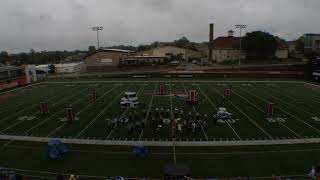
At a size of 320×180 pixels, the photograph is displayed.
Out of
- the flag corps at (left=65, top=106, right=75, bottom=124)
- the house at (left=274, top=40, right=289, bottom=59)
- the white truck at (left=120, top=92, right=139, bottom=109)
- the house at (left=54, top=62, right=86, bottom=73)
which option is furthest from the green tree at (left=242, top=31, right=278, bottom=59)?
the flag corps at (left=65, top=106, right=75, bottom=124)

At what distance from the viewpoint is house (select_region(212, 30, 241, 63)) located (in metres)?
94.4

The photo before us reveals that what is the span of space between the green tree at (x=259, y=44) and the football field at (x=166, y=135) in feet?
167

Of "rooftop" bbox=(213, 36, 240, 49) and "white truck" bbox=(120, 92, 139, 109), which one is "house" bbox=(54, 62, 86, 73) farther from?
"white truck" bbox=(120, 92, 139, 109)

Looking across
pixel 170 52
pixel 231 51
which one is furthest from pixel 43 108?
pixel 170 52

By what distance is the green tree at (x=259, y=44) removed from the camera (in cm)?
8831

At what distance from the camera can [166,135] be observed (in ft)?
80.5

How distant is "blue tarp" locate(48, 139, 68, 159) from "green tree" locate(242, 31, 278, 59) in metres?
78.0

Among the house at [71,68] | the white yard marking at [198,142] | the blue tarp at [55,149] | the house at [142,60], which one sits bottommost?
the white yard marking at [198,142]

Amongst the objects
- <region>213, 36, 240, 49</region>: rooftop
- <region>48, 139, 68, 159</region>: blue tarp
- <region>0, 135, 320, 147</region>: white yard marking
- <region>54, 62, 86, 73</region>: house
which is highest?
<region>213, 36, 240, 49</region>: rooftop

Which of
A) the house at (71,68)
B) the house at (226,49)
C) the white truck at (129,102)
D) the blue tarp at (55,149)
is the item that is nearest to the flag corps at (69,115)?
the white truck at (129,102)

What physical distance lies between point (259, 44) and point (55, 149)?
79.5m

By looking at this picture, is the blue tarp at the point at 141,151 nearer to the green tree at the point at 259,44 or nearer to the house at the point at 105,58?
the house at the point at 105,58

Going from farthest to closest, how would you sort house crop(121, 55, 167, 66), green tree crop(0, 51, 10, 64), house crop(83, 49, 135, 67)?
1. green tree crop(0, 51, 10, 64)
2. house crop(83, 49, 135, 67)
3. house crop(121, 55, 167, 66)

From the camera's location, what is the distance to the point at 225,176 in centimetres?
1744
